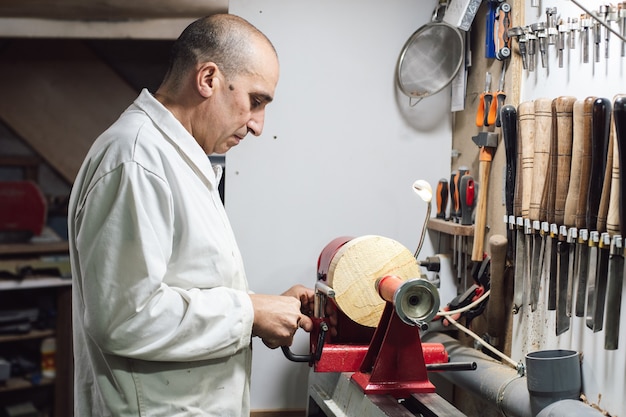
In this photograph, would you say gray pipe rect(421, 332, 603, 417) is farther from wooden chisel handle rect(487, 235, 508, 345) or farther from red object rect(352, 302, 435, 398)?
red object rect(352, 302, 435, 398)

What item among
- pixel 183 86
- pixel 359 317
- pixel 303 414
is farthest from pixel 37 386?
pixel 183 86

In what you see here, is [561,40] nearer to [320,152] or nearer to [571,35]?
[571,35]

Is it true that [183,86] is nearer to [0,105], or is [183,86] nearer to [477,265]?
[477,265]

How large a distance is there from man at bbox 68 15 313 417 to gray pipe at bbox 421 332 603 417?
27.8 inches

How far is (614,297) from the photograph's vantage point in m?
1.65

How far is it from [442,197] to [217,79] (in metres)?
1.35

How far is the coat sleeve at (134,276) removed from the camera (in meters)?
1.29

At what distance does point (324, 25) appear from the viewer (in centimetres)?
262

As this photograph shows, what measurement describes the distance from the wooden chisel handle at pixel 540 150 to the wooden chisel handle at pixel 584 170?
0.15 metres

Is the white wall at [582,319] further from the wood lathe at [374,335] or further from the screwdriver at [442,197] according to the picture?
the screwdriver at [442,197]

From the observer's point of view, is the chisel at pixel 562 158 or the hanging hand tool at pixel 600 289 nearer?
the hanging hand tool at pixel 600 289

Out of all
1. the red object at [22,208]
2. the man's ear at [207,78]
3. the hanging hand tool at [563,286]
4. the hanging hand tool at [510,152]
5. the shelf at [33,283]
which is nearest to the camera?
the man's ear at [207,78]

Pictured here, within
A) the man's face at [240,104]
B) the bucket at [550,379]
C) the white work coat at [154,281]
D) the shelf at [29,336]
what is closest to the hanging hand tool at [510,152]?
the bucket at [550,379]

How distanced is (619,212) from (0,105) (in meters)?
3.34
